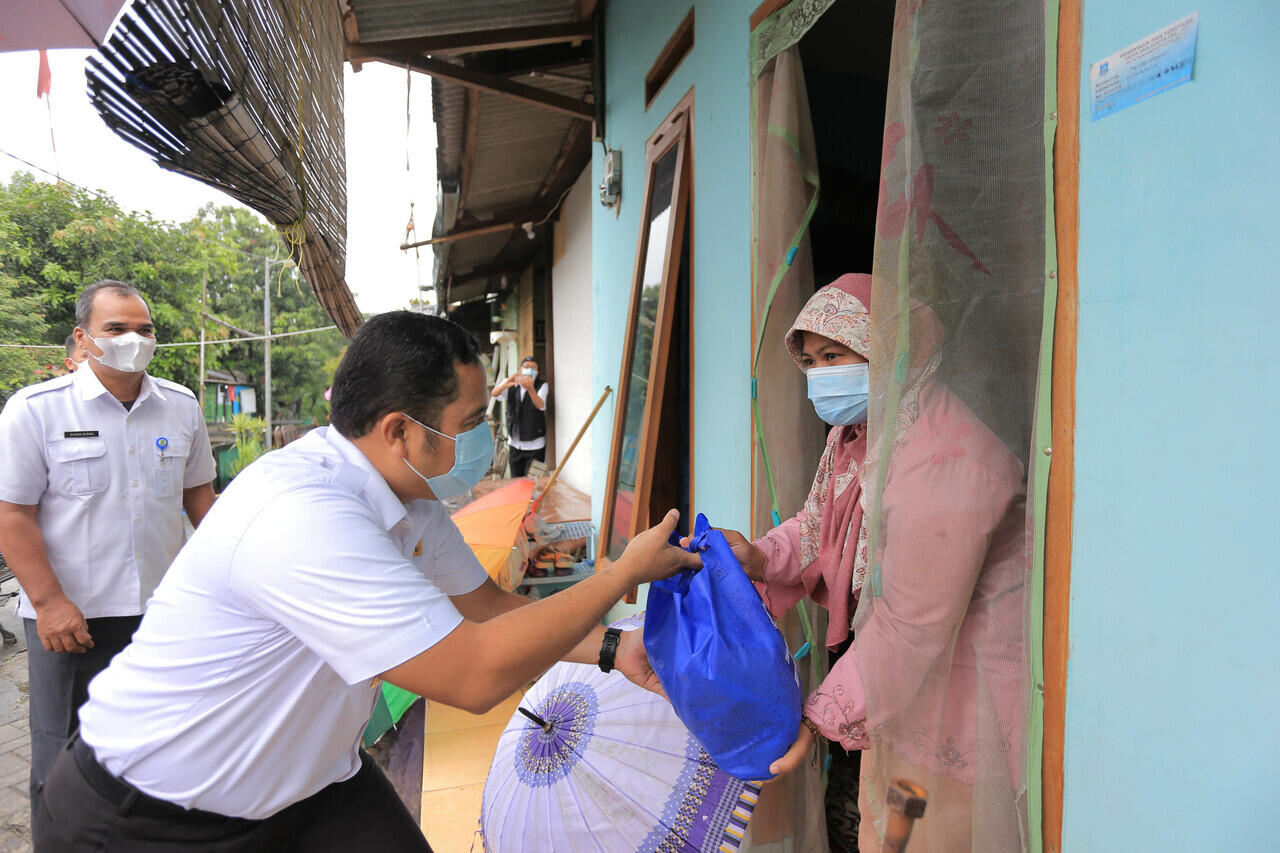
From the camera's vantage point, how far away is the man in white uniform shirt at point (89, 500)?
2.37 metres

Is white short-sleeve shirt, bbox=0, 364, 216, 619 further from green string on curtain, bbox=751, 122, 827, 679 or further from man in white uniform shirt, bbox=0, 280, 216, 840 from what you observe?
green string on curtain, bbox=751, 122, 827, 679

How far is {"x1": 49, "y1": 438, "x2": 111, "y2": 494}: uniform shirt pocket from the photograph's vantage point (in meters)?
2.50

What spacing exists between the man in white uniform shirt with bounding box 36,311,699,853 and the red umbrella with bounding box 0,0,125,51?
2.06 ft

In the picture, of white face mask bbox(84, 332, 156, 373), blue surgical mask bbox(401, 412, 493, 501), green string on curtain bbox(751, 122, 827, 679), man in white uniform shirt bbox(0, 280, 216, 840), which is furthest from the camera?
white face mask bbox(84, 332, 156, 373)

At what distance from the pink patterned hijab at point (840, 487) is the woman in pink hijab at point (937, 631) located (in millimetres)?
193

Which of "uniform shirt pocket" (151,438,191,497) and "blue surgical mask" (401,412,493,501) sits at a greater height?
"blue surgical mask" (401,412,493,501)

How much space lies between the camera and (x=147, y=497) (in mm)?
2682

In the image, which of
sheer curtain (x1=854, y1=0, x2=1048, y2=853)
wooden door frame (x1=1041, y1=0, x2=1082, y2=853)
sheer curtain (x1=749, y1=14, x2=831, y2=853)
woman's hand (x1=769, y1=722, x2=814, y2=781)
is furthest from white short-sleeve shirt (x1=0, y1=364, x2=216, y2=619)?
wooden door frame (x1=1041, y1=0, x2=1082, y2=853)

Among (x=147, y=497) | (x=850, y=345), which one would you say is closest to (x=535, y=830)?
(x=850, y=345)

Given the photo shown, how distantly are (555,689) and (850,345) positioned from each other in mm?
1189

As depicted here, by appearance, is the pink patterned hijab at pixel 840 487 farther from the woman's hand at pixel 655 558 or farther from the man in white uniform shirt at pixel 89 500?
the man in white uniform shirt at pixel 89 500

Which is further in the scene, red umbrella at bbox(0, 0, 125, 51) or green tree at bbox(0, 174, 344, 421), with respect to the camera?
green tree at bbox(0, 174, 344, 421)

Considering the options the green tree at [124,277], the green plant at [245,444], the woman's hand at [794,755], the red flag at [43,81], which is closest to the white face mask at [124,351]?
the green tree at [124,277]

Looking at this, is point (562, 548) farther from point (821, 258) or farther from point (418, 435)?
→ point (418, 435)
